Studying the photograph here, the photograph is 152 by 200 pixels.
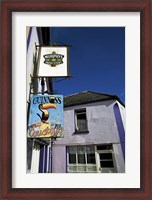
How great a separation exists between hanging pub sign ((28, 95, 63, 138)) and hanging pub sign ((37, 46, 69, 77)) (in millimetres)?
128

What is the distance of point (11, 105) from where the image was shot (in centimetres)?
159

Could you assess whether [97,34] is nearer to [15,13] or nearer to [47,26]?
[47,26]

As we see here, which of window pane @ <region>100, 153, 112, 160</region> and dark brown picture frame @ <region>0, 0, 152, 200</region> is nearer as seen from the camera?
dark brown picture frame @ <region>0, 0, 152, 200</region>

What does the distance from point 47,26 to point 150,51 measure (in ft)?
1.84

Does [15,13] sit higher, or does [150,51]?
[15,13]

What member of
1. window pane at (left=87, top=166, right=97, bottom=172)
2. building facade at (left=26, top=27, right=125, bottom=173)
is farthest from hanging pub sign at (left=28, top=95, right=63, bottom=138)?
window pane at (left=87, top=166, right=97, bottom=172)

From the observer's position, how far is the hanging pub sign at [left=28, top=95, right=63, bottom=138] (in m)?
1.65

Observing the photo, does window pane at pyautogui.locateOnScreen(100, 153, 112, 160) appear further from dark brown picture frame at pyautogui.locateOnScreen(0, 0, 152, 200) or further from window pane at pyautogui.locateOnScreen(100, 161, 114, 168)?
dark brown picture frame at pyautogui.locateOnScreen(0, 0, 152, 200)

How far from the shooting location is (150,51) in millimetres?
1606

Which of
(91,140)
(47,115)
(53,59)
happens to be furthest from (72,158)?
(53,59)

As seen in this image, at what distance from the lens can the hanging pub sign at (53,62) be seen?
1.67m

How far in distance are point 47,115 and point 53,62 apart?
0.96 feet

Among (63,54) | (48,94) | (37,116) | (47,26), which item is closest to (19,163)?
(37,116)
